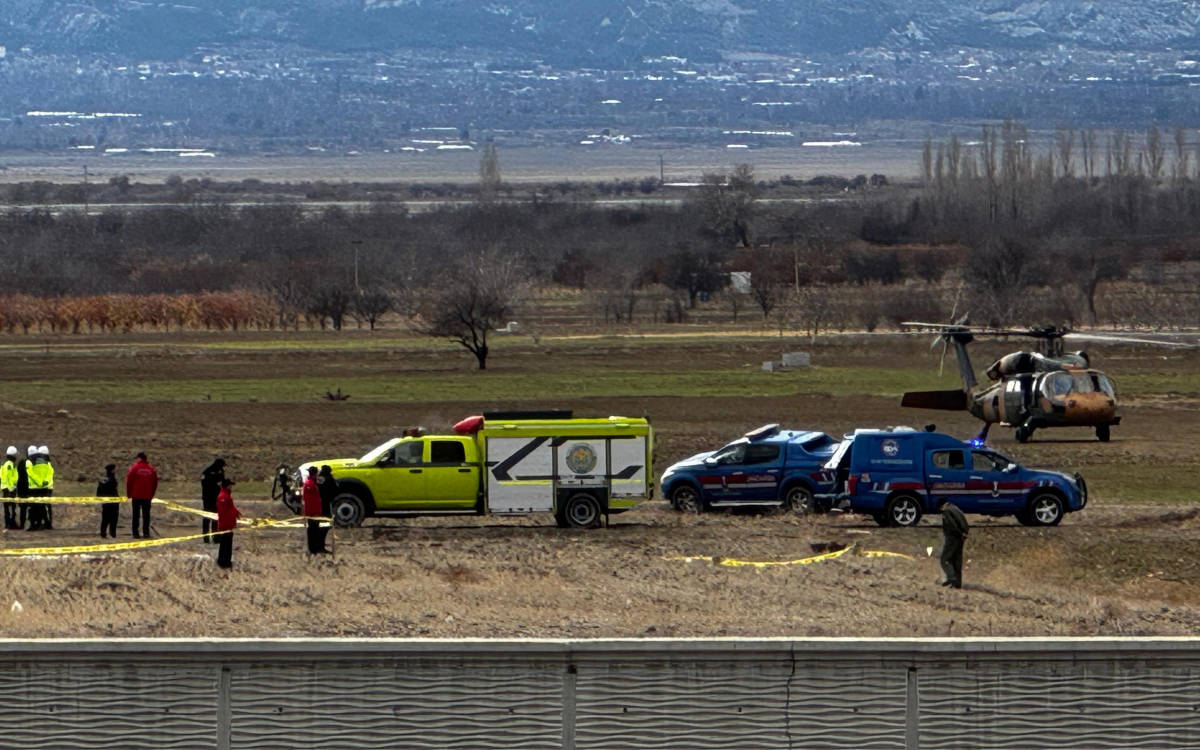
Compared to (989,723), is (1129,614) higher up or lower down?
lower down

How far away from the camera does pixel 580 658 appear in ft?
38.1

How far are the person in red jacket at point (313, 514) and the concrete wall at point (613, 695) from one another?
11.8m

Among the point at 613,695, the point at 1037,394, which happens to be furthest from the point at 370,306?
the point at 613,695

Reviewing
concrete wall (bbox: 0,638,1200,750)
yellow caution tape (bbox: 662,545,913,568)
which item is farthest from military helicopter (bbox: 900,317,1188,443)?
concrete wall (bbox: 0,638,1200,750)

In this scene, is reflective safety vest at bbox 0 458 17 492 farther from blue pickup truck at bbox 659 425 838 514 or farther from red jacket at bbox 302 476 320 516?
blue pickup truck at bbox 659 425 838 514

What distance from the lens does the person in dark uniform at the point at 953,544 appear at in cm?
2177

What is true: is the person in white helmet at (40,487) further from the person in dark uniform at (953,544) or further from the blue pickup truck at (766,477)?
the person in dark uniform at (953,544)

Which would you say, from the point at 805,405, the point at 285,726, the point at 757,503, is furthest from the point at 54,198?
the point at 285,726

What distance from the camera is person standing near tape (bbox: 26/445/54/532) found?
26.6m

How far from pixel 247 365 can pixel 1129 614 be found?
1591 inches

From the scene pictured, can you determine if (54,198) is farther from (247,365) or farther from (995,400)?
(995,400)

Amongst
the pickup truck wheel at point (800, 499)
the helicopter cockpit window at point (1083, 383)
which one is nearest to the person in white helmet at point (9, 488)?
the pickup truck wheel at point (800, 499)

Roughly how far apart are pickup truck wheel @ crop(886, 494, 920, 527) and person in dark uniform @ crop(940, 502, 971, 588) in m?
5.40

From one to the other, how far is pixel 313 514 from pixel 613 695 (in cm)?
1275
